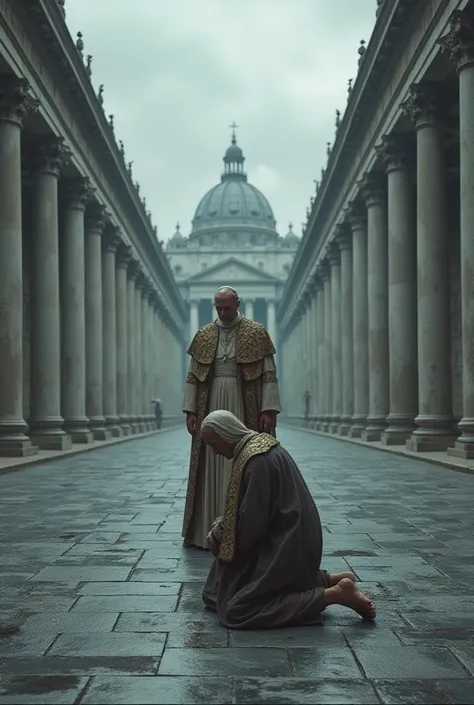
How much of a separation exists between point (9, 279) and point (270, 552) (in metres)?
16.1

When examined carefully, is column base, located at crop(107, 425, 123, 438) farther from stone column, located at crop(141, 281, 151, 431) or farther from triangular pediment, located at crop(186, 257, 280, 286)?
triangular pediment, located at crop(186, 257, 280, 286)

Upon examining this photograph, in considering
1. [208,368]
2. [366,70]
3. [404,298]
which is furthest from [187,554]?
[366,70]

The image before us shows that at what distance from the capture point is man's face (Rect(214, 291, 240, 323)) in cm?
865

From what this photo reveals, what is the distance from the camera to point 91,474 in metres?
18.7

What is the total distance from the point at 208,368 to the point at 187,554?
1.69 metres

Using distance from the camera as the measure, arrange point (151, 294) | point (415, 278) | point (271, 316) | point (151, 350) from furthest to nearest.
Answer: point (271, 316)
point (151, 350)
point (151, 294)
point (415, 278)

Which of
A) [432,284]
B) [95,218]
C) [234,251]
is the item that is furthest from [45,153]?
[234,251]

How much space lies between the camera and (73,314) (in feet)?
97.5

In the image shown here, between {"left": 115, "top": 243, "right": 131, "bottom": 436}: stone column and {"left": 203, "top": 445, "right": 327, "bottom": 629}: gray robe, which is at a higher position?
{"left": 115, "top": 243, "right": 131, "bottom": 436}: stone column

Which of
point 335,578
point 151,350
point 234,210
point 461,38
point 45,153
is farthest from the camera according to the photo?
point 234,210

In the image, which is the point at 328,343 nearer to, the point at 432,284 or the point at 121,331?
the point at 121,331

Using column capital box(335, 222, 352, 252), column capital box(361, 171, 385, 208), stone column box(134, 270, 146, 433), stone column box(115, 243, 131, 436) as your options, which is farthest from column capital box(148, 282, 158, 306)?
column capital box(361, 171, 385, 208)

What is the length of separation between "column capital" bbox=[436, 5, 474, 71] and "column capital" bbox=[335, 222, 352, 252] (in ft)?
61.7

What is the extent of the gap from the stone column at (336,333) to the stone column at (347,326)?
3195mm
